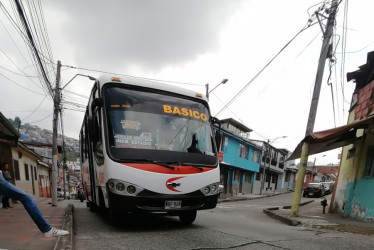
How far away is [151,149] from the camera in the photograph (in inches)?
218

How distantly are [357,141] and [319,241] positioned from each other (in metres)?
7.01

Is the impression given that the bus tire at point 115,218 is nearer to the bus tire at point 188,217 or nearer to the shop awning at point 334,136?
the bus tire at point 188,217

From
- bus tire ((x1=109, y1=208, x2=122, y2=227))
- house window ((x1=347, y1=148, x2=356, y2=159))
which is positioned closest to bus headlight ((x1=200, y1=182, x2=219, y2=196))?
bus tire ((x1=109, y1=208, x2=122, y2=227))

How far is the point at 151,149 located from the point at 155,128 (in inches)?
18.8

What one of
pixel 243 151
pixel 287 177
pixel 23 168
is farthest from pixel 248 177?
pixel 23 168

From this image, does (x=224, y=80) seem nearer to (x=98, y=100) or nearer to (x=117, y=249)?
(x=98, y=100)

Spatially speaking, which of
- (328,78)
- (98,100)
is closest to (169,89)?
(98,100)

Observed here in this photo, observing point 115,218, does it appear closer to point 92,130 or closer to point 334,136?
point 92,130

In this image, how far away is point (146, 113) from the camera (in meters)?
5.85

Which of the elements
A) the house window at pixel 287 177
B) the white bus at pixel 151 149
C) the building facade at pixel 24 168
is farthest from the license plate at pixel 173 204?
the house window at pixel 287 177

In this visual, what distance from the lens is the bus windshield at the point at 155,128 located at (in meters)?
5.48

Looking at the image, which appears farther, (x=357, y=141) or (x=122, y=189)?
(x=357, y=141)

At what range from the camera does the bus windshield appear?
5.48 meters

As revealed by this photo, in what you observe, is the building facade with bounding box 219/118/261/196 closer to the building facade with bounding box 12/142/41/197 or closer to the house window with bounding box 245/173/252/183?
the house window with bounding box 245/173/252/183
